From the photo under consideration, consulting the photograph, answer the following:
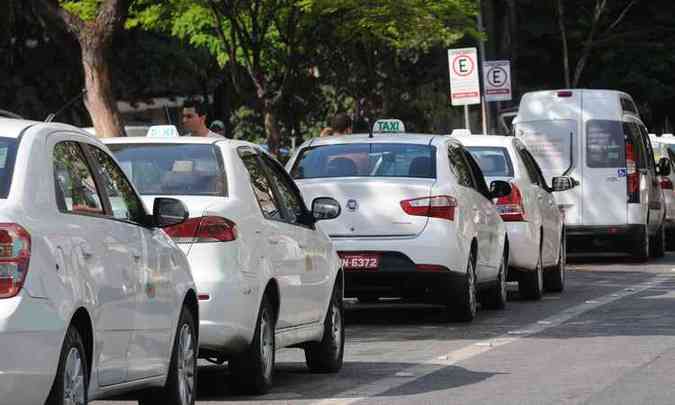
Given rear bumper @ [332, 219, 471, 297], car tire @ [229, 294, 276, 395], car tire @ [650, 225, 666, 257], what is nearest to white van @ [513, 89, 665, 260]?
car tire @ [650, 225, 666, 257]

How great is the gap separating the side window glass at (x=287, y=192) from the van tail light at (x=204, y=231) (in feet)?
3.96

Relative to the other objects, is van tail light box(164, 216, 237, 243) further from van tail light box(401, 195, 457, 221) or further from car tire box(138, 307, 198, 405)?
van tail light box(401, 195, 457, 221)

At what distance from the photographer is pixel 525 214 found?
→ 64.4ft

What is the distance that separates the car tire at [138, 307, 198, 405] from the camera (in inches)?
362

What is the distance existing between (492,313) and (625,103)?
10.6 meters

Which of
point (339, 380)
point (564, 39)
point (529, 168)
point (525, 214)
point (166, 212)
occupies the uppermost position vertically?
point (564, 39)

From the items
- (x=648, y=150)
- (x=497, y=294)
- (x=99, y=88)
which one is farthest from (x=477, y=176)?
(x=648, y=150)

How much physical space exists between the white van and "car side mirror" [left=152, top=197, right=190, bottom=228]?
59.6 ft

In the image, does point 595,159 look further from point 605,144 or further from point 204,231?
point 204,231

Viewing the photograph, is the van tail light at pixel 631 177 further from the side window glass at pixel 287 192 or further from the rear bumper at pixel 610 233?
the side window glass at pixel 287 192

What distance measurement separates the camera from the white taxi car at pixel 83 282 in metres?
7.03

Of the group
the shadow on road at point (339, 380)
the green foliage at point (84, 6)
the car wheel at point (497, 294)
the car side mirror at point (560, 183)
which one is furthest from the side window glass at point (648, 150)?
the shadow on road at point (339, 380)

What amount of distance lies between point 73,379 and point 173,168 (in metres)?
3.89

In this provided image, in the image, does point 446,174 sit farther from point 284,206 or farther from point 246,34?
point 246,34
